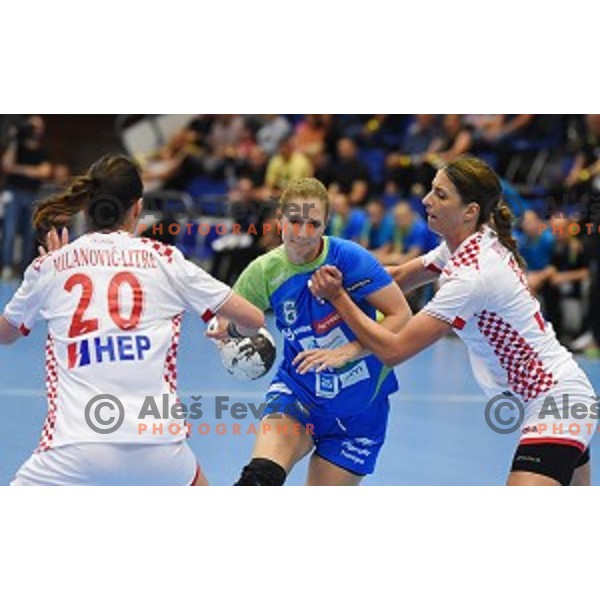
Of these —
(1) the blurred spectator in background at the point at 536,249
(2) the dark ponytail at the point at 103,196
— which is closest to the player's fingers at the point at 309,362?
Answer: (2) the dark ponytail at the point at 103,196

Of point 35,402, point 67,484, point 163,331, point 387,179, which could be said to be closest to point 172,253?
point 163,331

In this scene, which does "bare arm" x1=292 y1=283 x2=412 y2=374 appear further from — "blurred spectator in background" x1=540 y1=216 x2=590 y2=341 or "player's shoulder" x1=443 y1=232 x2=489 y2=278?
"blurred spectator in background" x1=540 y1=216 x2=590 y2=341

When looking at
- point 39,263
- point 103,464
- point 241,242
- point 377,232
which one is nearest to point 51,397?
point 103,464

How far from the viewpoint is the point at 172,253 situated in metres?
4.30

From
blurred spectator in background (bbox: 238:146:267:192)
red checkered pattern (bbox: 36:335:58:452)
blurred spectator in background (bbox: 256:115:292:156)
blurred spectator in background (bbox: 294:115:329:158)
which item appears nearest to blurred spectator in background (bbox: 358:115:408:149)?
blurred spectator in background (bbox: 294:115:329:158)

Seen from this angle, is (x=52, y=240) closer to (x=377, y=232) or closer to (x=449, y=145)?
(x=377, y=232)

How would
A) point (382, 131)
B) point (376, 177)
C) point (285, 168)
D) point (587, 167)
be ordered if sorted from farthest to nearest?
1. point (382, 131)
2. point (376, 177)
3. point (285, 168)
4. point (587, 167)

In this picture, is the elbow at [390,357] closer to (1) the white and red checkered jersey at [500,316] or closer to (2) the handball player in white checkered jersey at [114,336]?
(1) the white and red checkered jersey at [500,316]

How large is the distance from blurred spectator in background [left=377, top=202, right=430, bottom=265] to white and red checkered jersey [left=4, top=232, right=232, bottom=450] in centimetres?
876

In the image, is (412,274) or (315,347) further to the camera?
(412,274)

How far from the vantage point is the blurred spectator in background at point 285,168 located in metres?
14.8

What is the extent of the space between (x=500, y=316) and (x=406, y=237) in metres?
8.46

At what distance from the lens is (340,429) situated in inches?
211

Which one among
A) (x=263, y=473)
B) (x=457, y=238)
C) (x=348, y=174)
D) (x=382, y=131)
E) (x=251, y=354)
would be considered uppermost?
(x=382, y=131)
